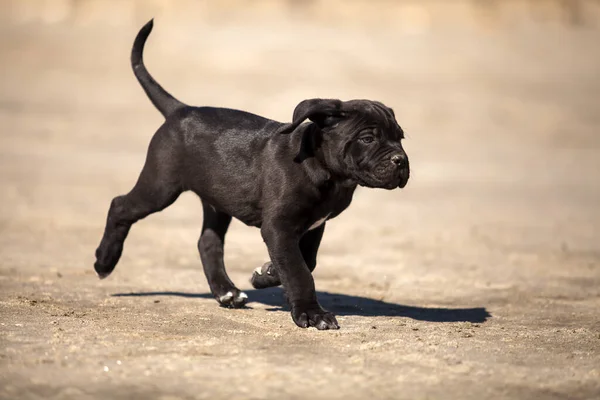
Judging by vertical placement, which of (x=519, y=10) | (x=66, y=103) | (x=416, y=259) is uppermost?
(x=519, y=10)

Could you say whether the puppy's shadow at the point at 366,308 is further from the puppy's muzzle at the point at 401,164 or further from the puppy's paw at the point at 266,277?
the puppy's muzzle at the point at 401,164

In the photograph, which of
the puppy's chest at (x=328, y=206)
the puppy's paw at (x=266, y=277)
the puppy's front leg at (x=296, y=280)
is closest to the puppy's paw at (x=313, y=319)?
the puppy's front leg at (x=296, y=280)

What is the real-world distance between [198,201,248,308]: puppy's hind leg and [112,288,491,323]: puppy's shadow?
30cm

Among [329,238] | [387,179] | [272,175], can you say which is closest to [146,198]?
[272,175]

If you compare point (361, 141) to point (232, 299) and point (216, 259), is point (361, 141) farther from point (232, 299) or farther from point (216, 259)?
point (216, 259)

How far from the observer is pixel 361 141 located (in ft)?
20.2

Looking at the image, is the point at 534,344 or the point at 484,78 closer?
the point at 534,344


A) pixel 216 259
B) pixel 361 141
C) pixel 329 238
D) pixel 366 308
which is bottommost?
pixel 366 308

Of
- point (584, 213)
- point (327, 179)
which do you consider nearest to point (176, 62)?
point (584, 213)

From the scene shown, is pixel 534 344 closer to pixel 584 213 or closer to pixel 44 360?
pixel 44 360

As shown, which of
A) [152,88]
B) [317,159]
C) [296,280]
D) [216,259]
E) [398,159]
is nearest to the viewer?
[398,159]

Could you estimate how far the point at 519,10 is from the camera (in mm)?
41500

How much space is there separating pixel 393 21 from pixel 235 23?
741 centimetres

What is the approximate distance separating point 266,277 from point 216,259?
1.96 feet
